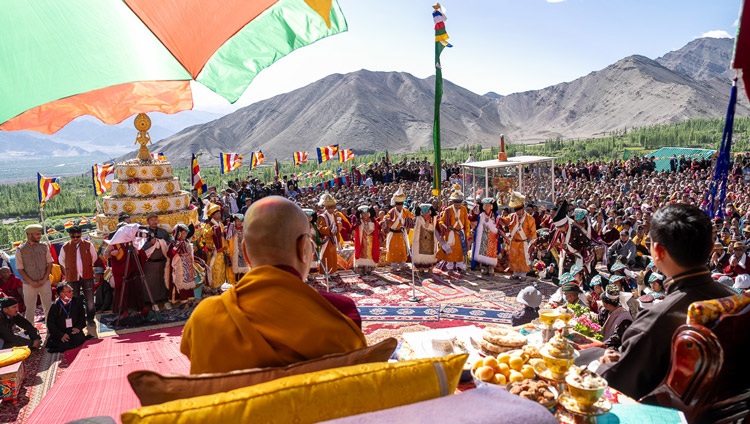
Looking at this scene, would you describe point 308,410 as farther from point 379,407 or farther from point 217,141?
point 217,141

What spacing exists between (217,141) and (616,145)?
246 feet

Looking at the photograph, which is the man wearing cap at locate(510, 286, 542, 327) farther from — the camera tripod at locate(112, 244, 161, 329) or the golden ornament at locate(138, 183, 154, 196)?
the golden ornament at locate(138, 183, 154, 196)

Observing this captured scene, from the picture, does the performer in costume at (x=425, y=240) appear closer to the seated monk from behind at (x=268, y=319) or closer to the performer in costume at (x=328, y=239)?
the performer in costume at (x=328, y=239)

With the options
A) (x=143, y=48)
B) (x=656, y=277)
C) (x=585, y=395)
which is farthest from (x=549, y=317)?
(x=656, y=277)

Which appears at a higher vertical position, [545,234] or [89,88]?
[89,88]

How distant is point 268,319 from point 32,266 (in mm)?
6740

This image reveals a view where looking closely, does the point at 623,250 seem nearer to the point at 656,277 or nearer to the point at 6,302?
the point at 656,277

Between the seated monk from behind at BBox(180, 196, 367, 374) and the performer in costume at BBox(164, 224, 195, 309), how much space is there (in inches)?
253

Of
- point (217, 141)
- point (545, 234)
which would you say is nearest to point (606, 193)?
point (545, 234)

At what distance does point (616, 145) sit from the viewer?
5678 centimetres

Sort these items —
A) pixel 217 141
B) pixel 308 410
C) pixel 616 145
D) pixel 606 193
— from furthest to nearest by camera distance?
pixel 217 141
pixel 616 145
pixel 606 193
pixel 308 410

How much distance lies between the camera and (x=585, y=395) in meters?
2.17

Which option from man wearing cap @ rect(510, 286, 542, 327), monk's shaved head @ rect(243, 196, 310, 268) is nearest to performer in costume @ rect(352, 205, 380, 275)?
man wearing cap @ rect(510, 286, 542, 327)

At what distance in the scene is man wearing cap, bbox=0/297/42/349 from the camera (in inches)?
245
